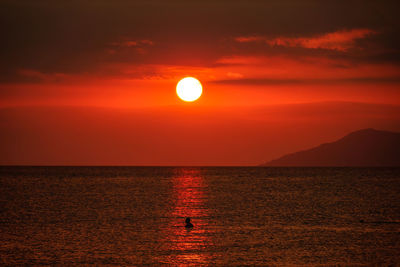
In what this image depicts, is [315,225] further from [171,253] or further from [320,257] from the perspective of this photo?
[171,253]

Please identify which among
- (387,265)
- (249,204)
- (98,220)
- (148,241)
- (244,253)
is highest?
(249,204)

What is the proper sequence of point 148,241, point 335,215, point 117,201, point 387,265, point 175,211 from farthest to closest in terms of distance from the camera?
point 117,201, point 175,211, point 335,215, point 148,241, point 387,265

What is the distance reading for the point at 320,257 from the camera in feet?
133

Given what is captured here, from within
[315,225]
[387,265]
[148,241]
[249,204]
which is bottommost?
[387,265]

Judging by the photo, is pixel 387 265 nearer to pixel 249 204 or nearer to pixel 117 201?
pixel 249 204

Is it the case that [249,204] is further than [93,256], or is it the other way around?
[249,204]

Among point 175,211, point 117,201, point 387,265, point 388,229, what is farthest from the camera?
point 117,201

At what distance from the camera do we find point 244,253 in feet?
137

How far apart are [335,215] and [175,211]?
21.9m

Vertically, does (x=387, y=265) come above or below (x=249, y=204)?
below

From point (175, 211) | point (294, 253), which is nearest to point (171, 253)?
point (294, 253)

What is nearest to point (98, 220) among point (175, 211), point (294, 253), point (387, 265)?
point (175, 211)

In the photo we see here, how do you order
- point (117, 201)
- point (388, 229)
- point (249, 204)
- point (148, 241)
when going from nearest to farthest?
point (148, 241) < point (388, 229) < point (249, 204) < point (117, 201)

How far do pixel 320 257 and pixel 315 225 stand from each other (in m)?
19.8
